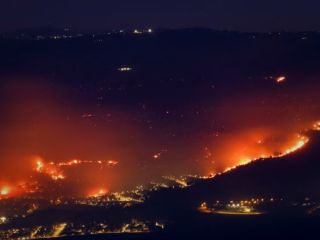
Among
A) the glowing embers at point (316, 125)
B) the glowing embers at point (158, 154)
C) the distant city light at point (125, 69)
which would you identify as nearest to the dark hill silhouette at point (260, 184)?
the glowing embers at point (316, 125)

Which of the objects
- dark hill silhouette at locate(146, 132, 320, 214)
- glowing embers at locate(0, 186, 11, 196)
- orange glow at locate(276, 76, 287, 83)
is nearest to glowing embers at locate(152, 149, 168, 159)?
glowing embers at locate(0, 186, 11, 196)

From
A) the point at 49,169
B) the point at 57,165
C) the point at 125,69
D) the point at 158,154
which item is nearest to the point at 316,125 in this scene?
the point at 158,154

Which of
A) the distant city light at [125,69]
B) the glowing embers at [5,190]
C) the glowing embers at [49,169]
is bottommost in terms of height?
the glowing embers at [5,190]

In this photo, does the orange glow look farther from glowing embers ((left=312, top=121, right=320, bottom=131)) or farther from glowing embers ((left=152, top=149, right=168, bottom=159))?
glowing embers ((left=152, top=149, right=168, bottom=159))

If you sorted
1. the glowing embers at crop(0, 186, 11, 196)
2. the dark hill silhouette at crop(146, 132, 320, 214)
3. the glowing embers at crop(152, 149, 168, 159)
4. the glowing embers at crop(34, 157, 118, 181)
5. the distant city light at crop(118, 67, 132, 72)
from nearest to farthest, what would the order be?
the dark hill silhouette at crop(146, 132, 320, 214)
the glowing embers at crop(0, 186, 11, 196)
the glowing embers at crop(34, 157, 118, 181)
the glowing embers at crop(152, 149, 168, 159)
the distant city light at crop(118, 67, 132, 72)

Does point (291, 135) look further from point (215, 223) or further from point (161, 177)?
point (215, 223)

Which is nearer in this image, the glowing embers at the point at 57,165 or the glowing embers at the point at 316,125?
the glowing embers at the point at 316,125

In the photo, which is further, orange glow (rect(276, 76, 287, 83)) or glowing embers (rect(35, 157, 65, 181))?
orange glow (rect(276, 76, 287, 83))

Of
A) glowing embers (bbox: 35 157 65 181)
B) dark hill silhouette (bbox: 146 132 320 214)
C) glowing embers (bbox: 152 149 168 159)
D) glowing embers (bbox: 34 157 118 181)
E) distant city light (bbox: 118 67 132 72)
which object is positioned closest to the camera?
dark hill silhouette (bbox: 146 132 320 214)

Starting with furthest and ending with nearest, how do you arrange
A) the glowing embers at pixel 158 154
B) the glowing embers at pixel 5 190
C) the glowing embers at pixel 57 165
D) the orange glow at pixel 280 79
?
the orange glow at pixel 280 79, the glowing embers at pixel 158 154, the glowing embers at pixel 57 165, the glowing embers at pixel 5 190

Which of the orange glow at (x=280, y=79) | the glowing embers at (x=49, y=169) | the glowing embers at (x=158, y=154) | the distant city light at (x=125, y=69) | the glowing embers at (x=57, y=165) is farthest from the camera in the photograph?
the distant city light at (x=125, y=69)

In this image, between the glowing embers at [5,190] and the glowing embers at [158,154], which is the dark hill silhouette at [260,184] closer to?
the glowing embers at [5,190]

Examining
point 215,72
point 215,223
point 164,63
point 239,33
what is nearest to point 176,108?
point 215,72
